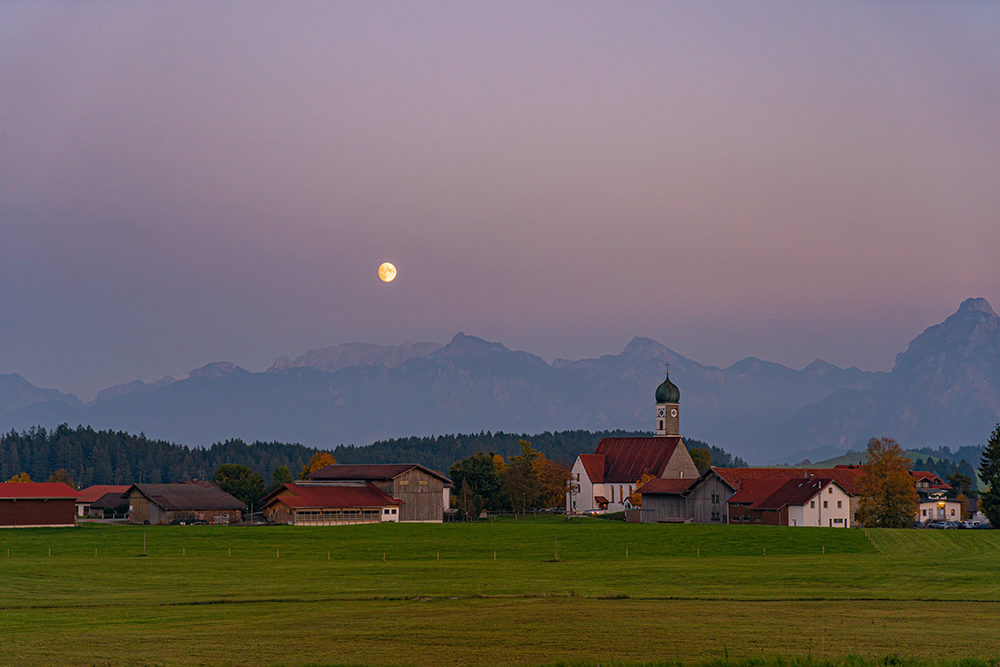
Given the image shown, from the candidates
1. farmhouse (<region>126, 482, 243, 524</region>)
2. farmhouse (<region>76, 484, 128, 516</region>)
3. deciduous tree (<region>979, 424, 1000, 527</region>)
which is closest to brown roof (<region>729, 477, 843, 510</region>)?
deciduous tree (<region>979, 424, 1000, 527</region>)

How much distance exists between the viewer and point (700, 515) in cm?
12144

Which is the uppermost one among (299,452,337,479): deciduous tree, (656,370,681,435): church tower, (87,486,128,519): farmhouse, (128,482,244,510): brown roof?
(656,370,681,435): church tower

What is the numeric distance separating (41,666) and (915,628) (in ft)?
91.9

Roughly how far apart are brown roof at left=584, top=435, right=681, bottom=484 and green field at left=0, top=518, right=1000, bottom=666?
57.5 m

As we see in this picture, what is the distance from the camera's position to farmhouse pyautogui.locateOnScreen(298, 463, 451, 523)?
424 ft

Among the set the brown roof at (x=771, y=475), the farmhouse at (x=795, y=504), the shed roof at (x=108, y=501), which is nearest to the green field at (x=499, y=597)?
the farmhouse at (x=795, y=504)

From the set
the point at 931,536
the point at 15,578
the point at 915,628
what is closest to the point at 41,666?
the point at 915,628

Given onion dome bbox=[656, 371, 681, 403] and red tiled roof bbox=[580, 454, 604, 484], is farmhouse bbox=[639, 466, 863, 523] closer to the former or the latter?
red tiled roof bbox=[580, 454, 604, 484]

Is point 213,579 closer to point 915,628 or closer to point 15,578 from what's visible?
point 15,578

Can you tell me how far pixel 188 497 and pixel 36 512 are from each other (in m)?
23.9

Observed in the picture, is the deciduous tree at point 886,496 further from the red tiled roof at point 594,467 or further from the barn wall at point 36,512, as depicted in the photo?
the barn wall at point 36,512

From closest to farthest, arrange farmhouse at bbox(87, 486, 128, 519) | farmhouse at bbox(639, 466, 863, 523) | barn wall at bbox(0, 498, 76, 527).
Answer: barn wall at bbox(0, 498, 76, 527), farmhouse at bbox(639, 466, 863, 523), farmhouse at bbox(87, 486, 128, 519)

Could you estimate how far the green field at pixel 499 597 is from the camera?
33625 millimetres

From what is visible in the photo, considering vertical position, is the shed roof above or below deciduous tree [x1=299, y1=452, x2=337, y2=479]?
below
